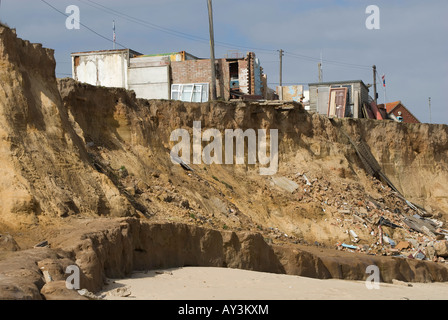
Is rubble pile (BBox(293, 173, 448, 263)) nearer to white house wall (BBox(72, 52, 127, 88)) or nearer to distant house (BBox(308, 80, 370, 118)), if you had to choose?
distant house (BBox(308, 80, 370, 118))

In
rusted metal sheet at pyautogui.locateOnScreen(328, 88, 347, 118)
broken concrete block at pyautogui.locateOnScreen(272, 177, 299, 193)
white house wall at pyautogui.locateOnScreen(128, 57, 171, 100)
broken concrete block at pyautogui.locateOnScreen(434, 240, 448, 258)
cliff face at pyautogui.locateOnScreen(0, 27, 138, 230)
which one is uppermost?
white house wall at pyautogui.locateOnScreen(128, 57, 171, 100)

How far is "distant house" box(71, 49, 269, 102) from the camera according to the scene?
3494 cm

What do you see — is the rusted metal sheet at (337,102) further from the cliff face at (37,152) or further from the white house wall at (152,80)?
the cliff face at (37,152)

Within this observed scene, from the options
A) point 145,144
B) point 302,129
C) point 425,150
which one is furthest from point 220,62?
point 145,144

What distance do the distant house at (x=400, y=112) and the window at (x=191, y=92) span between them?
14.0 m

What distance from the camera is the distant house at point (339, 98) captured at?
37469 mm

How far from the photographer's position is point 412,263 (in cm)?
2192

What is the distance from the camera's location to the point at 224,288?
41.4 ft

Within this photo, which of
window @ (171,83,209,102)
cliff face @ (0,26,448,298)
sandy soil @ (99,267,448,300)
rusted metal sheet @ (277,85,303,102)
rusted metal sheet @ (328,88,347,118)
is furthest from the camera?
rusted metal sheet @ (277,85,303,102)

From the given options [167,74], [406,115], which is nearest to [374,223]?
[167,74]

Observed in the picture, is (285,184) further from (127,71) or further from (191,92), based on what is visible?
(127,71)

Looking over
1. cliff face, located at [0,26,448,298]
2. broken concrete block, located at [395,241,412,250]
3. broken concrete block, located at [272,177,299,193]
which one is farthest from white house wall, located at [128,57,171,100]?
broken concrete block, located at [395,241,412,250]
